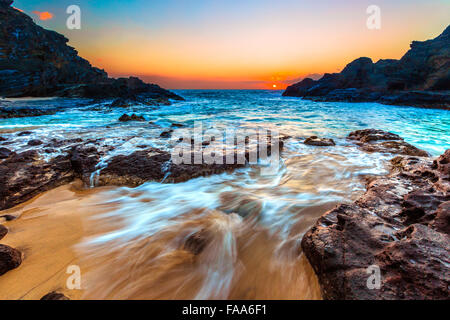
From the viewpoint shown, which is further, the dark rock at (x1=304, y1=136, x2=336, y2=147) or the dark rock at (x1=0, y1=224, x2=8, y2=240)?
the dark rock at (x1=304, y1=136, x2=336, y2=147)

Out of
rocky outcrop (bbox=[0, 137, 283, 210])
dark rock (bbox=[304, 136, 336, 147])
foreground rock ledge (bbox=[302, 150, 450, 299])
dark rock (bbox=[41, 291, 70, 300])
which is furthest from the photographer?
dark rock (bbox=[304, 136, 336, 147])

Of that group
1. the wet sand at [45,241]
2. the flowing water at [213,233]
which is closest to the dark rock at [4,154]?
the flowing water at [213,233]

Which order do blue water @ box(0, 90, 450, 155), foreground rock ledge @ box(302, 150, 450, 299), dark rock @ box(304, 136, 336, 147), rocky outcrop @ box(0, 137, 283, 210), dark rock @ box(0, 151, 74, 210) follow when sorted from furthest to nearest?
blue water @ box(0, 90, 450, 155) → dark rock @ box(304, 136, 336, 147) → rocky outcrop @ box(0, 137, 283, 210) → dark rock @ box(0, 151, 74, 210) → foreground rock ledge @ box(302, 150, 450, 299)

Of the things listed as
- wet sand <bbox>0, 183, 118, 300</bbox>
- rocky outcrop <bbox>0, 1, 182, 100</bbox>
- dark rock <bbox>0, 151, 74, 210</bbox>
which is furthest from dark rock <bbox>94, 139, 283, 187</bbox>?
rocky outcrop <bbox>0, 1, 182, 100</bbox>

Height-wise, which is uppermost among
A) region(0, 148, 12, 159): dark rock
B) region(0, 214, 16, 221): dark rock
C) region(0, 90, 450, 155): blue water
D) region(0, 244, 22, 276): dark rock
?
region(0, 90, 450, 155): blue water

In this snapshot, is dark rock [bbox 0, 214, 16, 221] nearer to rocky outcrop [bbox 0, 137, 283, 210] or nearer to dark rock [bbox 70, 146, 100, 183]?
rocky outcrop [bbox 0, 137, 283, 210]

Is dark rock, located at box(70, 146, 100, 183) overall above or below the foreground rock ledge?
above

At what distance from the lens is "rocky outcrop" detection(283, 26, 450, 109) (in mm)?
30828

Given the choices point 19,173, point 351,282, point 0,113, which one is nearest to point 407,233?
point 351,282

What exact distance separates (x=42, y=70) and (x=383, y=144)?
51.8 meters

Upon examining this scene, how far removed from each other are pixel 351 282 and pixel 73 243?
2.62 m

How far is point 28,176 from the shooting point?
10.2 ft

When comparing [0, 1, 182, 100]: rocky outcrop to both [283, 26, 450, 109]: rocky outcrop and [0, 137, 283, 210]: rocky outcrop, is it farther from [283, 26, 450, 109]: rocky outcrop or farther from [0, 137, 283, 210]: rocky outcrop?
[283, 26, 450, 109]: rocky outcrop
